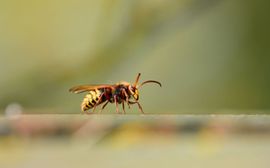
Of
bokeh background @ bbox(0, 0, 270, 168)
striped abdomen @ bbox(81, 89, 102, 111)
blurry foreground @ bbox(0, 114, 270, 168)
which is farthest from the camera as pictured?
bokeh background @ bbox(0, 0, 270, 168)

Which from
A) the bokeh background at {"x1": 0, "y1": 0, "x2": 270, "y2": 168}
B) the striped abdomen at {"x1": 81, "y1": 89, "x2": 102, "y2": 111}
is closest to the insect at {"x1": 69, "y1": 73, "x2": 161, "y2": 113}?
the striped abdomen at {"x1": 81, "y1": 89, "x2": 102, "y2": 111}

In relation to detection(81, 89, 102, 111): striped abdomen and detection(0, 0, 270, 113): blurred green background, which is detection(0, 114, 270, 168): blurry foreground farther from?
detection(0, 0, 270, 113): blurred green background

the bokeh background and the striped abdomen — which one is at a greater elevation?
the bokeh background

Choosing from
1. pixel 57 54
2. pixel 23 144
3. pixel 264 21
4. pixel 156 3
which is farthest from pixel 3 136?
pixel 57 54

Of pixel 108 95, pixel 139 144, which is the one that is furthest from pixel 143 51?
pixel 139 144

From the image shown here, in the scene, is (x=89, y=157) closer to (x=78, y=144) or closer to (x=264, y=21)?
(x=78, y=144)

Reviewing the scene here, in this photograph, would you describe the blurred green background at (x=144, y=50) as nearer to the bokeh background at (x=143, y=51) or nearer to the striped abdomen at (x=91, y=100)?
the bokeh background at (x=143, y=51)
